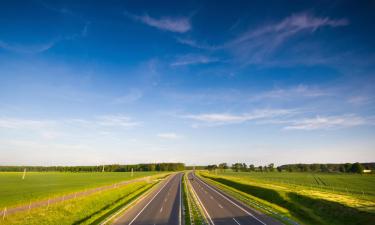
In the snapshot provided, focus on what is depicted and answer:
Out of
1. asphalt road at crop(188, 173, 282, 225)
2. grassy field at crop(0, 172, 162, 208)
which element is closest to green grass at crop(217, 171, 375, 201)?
asphalt road at crop(188, 173, 282, 225)

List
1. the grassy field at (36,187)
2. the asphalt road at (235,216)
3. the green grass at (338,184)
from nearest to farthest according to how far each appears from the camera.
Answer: the asphalt road at (235,216)
the grassy field at (36,187)
the green grass at (338,184)

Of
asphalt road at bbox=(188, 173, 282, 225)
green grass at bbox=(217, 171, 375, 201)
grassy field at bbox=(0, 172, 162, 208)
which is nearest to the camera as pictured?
asphalt road at bbox=(188, 173, 282, 225)

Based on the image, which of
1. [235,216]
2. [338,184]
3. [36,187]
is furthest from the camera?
[338,184]

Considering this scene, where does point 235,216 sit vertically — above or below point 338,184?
below

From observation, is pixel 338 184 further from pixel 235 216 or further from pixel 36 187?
pixel 36 187

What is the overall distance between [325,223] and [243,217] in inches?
320

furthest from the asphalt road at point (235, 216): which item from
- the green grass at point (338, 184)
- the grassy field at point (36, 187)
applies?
the grassy field at point (36, 187)

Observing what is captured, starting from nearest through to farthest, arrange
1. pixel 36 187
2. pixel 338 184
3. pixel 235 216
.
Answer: pixel 235 216, pixel 36 187, pixel 338 184

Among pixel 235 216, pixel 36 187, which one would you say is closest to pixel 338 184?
pixel 235 216

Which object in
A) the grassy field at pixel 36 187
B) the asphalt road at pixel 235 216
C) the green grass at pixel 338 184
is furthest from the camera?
the green grass at pixel 338 184

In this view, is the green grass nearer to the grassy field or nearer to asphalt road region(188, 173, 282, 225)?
asphalt road region(188, 173, 282, 225)

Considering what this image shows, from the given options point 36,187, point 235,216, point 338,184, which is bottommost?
point 235,216

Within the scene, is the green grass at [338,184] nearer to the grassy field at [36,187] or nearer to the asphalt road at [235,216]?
the asphalt road at [235,216]

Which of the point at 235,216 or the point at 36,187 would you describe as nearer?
the point at 235,216
